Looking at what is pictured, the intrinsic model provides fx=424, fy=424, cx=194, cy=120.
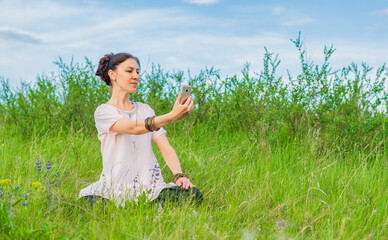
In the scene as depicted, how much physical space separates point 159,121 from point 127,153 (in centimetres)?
58

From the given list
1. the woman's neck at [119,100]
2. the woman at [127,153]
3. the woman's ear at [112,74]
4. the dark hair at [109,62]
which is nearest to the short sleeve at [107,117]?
the woman at [127,153]

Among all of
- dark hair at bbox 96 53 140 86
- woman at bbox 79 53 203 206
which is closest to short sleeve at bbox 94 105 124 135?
woman at bbox 79 53 203 206

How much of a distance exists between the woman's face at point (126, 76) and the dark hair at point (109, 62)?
0.04 metres

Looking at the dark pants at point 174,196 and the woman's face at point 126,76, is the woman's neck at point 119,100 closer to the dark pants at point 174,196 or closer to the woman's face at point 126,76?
the woman's face at point 126,76

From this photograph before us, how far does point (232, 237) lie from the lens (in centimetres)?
313

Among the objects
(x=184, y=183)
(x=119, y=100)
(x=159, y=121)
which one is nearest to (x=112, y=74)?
(x=119, y=100)

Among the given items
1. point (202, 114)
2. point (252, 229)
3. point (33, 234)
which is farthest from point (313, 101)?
point (33, 234)

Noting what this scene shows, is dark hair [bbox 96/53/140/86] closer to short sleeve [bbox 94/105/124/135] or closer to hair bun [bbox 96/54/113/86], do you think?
hair bun [bbox 96/54/113/86]

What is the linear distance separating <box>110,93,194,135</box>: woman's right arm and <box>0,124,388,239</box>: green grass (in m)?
0.59

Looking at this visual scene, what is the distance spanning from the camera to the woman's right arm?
314cm

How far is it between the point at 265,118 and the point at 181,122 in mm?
1400

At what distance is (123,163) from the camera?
11.8 feet

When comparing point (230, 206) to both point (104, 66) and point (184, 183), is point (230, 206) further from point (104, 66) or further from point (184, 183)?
point (104, 66)

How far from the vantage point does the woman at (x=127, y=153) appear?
11.4 ft
